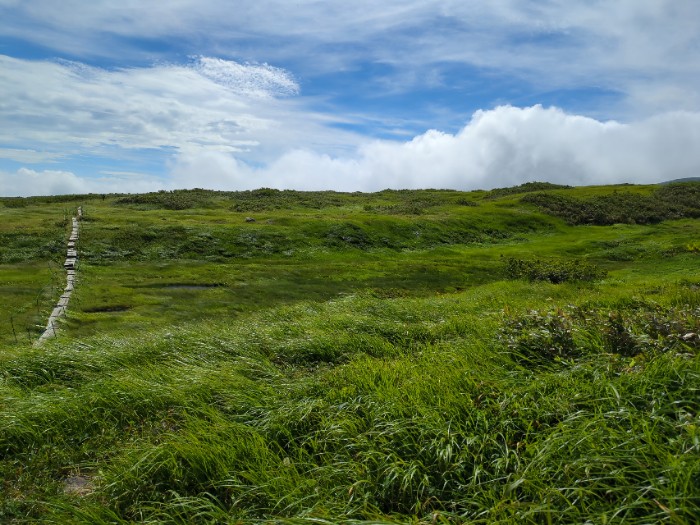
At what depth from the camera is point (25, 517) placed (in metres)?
6.31

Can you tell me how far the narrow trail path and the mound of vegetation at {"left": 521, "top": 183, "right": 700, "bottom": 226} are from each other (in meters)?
86.0

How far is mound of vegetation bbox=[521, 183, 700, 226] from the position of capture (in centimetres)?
9319

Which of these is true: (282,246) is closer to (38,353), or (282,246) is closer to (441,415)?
(38,353)

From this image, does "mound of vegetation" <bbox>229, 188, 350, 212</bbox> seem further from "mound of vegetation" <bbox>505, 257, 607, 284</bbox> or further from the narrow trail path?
"mound of vegetation" <bbox>505, 257, 607, 284</bbox>

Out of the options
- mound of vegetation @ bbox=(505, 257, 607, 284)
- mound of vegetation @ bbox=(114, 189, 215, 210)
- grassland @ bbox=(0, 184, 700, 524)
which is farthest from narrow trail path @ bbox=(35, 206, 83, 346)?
mound of vegetation @ bbox=(505, 257, 607, 284)

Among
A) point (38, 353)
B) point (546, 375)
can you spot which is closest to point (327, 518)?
point (546, 375)

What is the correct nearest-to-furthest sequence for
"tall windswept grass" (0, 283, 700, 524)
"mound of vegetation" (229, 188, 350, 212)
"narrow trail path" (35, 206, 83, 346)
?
"tall windswept grass" (0, 283, 700, 524), "narrow trail path" (35, 206, 83, 346), "mound of vegetation" (229, 188, 350, 212)

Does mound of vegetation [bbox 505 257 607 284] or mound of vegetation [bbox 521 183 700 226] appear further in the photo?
mound of vegetation [bbox 521 183 700 226]

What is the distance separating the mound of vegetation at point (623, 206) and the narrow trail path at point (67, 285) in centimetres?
8604

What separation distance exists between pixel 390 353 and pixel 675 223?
324 ft

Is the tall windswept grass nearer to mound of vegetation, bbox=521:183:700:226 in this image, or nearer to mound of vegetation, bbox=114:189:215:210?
mound of vegetation, bbox=114:189:215:210

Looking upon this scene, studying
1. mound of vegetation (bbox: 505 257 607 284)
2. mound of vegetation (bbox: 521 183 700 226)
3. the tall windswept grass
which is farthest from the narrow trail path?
mound of vegetation (bbox: 521 183 700 226)

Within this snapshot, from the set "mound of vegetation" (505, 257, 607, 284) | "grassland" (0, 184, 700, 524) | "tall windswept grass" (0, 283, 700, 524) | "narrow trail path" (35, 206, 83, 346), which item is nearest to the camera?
"tall windswept grass" (0, 283, 700, 524)

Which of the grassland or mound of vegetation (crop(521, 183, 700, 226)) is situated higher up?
mound of vegetation (crop(521, 183, 700, 226))
